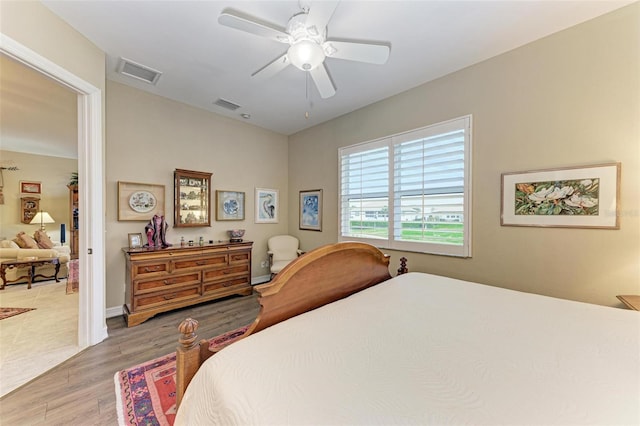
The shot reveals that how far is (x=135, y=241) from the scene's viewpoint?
3.17 meters

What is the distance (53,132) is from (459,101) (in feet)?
22.0

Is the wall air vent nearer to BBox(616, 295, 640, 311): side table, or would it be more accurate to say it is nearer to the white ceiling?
the white ceiling

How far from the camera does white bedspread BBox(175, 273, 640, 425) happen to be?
2.40 feet

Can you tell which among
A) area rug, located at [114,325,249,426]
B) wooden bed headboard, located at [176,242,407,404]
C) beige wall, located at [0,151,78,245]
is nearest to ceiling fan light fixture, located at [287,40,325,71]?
wooden bed headboard, located at [176,242,407,404]

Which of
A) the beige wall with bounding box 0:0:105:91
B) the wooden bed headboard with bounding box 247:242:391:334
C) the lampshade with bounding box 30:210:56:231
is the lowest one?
the wooden bed headboard with bounding box 247:242:391:334

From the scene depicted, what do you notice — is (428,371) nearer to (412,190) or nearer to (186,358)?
(186,358)

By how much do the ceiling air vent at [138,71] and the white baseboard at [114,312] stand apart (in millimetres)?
2804

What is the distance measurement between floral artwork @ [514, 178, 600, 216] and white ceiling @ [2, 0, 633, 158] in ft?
4.36

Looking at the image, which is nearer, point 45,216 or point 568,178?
point 568,178

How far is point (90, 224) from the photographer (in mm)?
2391

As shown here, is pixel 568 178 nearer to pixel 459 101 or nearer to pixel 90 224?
pixel 459 101

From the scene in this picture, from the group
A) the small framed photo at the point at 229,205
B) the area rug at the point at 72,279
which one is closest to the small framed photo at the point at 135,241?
the small framed photo at the point at 229,205

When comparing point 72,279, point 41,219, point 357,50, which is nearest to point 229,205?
point 357,50

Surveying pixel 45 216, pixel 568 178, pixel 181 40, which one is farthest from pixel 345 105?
pixel 45 216
